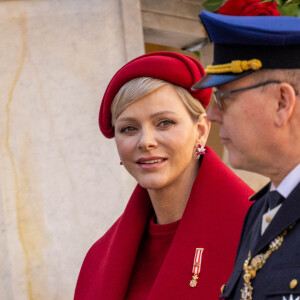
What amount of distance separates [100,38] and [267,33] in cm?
274

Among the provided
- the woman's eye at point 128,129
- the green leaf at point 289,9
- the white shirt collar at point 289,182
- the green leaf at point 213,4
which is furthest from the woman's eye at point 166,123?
the white shirt collar at point 289,182

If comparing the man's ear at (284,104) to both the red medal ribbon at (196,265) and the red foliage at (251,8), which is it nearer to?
the red foliage at (251,8)

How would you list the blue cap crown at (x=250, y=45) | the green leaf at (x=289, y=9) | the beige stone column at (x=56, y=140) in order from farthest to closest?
the beige stone column at (x=56, y=140), the green leaf at (x=289, y=9), the blue cap crown at (x=250, y=45)

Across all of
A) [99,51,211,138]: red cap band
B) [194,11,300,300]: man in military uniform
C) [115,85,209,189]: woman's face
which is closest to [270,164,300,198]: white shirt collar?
[194,11,300,300]: man in military uniform

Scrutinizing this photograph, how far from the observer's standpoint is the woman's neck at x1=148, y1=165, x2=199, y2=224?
3213 millimetres

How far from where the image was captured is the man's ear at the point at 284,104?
1971mm

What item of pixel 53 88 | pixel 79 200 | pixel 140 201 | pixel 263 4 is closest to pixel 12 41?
pixel 53 88

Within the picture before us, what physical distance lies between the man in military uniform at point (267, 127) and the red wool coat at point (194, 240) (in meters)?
0.83

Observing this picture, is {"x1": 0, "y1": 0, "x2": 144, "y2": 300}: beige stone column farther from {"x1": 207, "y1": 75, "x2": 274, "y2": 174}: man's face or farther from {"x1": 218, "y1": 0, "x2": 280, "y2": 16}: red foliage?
{"x1": 207, "y1": 75, "x2": 274, "y2": 174}: man's face

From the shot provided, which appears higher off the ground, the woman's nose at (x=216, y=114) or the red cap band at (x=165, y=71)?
the red cap band at (x=165, y=71)

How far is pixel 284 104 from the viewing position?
1.99 meters

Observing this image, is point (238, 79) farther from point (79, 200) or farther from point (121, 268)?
point (79, 200)

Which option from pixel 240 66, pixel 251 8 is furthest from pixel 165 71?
pixel 240 66

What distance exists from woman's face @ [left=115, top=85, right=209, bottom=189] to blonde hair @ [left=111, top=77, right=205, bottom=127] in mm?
15
